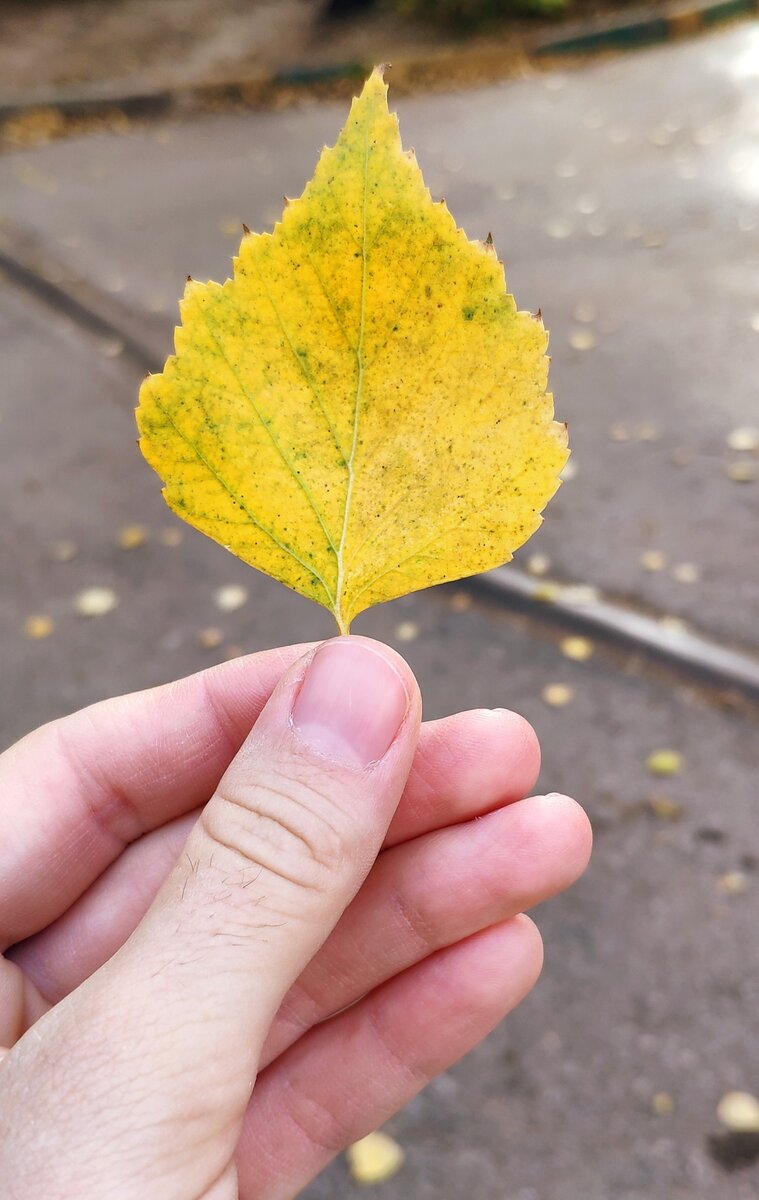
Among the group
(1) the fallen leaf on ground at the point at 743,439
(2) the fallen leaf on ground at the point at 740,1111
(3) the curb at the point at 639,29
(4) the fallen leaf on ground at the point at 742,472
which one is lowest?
(2) the fallen leaf on ground at the point at 740,1111

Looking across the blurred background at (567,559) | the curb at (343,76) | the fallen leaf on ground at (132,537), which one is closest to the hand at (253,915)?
the blurred background at (567,559)

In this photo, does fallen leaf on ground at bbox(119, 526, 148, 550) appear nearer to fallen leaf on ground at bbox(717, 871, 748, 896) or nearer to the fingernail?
fallen leaf on ground at bbox(717, 871, 748, 896)

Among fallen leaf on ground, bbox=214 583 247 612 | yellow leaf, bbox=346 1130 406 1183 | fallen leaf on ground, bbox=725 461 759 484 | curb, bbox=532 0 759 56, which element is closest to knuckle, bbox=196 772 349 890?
yellow leaf, bbox=346 1130 406 1183

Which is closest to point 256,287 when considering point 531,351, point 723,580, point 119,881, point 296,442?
point 296,442

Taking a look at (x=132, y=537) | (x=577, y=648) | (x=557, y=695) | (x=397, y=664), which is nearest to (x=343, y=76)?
(x=132, y=537)

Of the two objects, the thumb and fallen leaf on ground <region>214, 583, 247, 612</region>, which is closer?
the thumb

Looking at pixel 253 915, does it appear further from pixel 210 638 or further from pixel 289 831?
pixel 210 638

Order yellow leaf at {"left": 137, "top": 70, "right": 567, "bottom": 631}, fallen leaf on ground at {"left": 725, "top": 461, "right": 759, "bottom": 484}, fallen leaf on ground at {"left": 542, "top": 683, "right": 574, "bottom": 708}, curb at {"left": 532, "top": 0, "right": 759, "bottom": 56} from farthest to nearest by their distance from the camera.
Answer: curb at {"left": 532, "top": 0, "right": 759, "bottom": 56}
fallen leaf on ground at {"left": 725, "top": 461, "right": 759, "bottom": 484}
fallen leaf on ground at {"left": 542, "top": 683, "right": 574, "bottom": 708}
yellow leaf at {"left": 137, "top": 70, "right": 567, "bottom": 631}

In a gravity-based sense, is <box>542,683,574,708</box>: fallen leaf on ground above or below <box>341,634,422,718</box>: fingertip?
below

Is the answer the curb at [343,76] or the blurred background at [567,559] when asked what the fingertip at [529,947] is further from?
the curb at [343,76]
